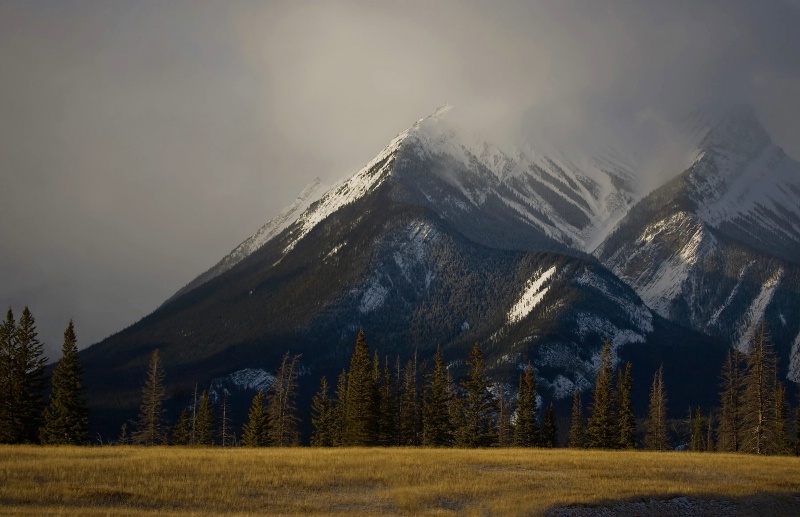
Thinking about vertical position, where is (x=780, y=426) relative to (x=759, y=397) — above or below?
below

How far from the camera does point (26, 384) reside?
7669cm

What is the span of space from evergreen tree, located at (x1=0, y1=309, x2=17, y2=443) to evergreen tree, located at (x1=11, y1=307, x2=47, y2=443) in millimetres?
85

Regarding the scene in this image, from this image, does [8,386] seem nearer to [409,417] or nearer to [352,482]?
[352,482]

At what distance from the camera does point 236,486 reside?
47.9 meters

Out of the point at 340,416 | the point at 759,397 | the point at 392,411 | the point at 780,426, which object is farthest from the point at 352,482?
the point at 780,426

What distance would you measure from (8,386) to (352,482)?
3937 centimetres

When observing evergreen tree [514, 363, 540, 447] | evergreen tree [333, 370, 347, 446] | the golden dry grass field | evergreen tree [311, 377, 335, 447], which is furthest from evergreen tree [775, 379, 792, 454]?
evergreen tree [311, 377, 335, 447]

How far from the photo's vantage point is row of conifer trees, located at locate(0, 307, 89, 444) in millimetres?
76438

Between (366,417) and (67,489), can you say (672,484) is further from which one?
(366,417)

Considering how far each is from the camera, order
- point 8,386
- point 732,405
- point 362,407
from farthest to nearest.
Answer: point 732,405, point 362,407, point 8,386

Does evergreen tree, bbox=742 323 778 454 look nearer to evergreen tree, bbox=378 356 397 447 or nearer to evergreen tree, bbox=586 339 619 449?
evergreen tree, bbox=586 339 619 449

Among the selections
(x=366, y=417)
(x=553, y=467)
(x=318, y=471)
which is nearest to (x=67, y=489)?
(x=318, y=471)

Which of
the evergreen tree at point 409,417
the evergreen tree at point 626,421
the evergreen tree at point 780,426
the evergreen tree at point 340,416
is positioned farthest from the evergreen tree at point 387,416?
the evergreen tree at point 780,426

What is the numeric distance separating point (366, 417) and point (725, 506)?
43.8 metres
